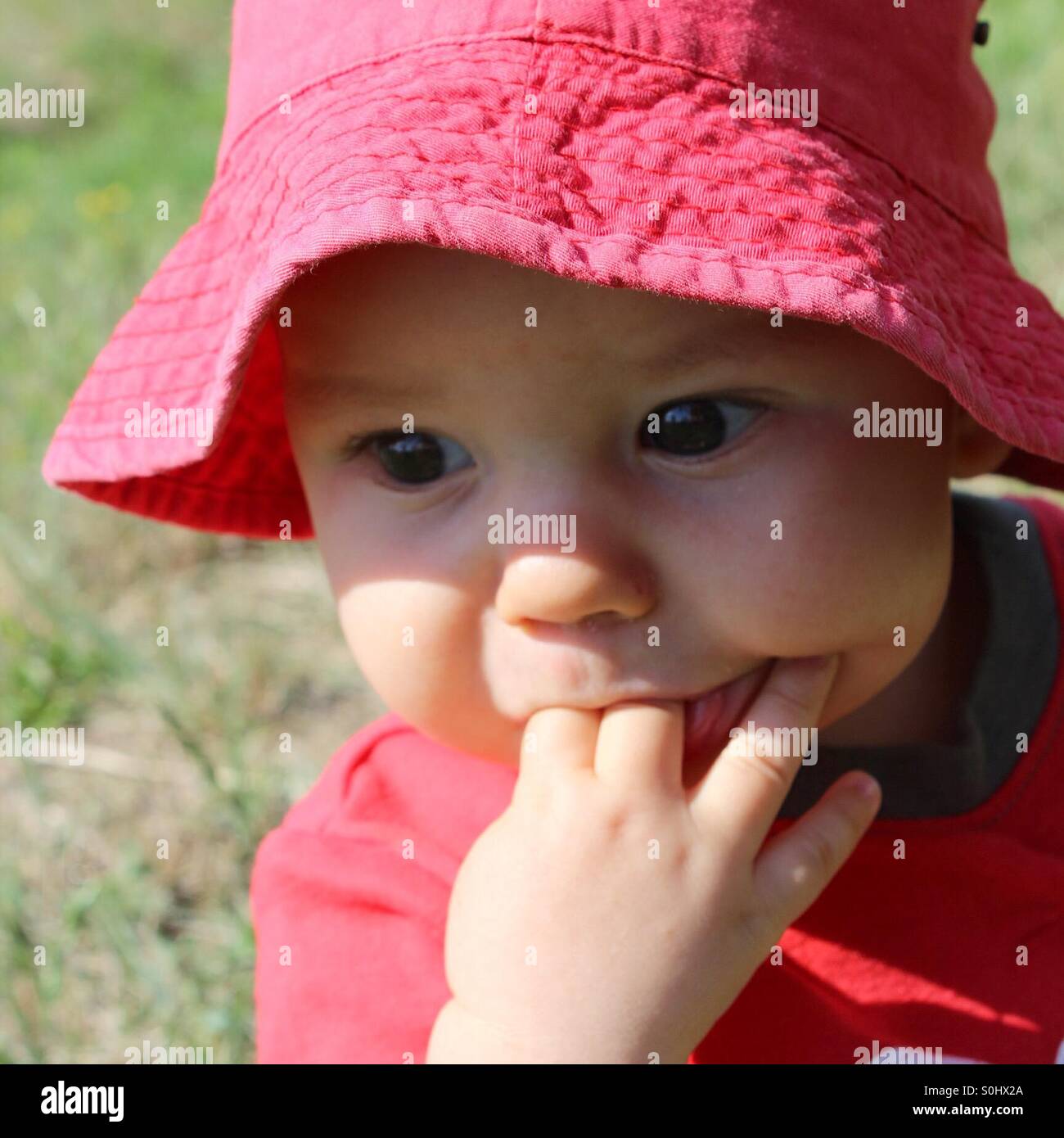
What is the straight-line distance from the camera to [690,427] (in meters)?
1.22

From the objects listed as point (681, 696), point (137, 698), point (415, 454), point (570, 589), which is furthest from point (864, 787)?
point (137, 698)

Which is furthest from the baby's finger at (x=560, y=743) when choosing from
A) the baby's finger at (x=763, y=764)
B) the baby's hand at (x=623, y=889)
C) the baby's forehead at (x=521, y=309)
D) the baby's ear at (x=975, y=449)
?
the baby's ear at (x=975, y=449)

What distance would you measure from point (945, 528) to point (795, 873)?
347 millimetres

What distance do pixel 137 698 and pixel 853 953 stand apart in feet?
4.30

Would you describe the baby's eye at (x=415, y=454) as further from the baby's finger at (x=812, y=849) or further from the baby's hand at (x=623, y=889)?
the baby's finger at (x=812, y=849)

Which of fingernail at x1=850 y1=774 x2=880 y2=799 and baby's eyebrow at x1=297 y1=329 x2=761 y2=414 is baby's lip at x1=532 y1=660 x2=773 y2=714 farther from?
baby's eyebrow at x1=297 y1=329 x2=761 y2=414

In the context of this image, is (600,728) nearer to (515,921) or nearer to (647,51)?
(515,921)

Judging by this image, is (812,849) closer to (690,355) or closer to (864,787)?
(864,787)

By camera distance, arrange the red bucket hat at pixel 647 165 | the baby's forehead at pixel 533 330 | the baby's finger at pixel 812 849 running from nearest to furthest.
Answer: the red bucket hat at pixel 647 165 → the baby's forehead at pixel 533 330 → the baby's finger at pixel 812 849

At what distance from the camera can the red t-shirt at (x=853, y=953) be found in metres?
1.46

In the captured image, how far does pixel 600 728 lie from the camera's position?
128cm

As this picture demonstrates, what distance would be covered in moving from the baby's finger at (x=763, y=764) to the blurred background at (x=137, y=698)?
835 mm

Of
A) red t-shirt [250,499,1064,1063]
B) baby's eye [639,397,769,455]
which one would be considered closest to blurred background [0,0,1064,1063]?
red t-shirt [250,499,1064,1063]

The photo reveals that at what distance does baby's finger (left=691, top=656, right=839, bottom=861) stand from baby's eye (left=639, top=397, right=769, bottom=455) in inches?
8.8
